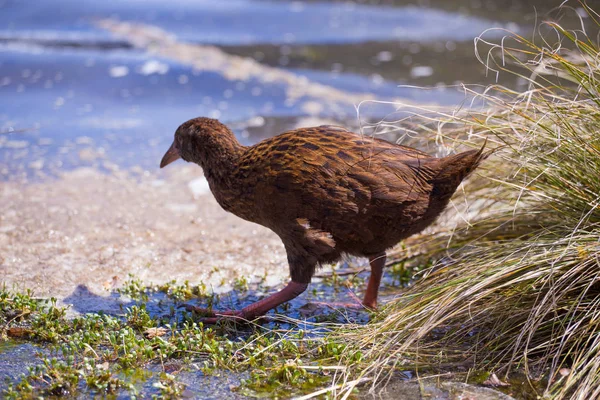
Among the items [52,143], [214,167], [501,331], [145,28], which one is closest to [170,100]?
[52,143]

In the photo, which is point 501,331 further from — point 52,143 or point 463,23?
point 463,23

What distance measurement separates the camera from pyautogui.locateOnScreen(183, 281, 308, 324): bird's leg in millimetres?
4016

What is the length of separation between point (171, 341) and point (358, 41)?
8353 millimetres

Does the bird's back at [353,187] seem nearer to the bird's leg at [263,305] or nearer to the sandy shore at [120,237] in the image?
the bird's leg at [263,305]

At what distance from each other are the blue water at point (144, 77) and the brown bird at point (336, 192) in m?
1.69

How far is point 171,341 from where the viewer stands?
3660mm

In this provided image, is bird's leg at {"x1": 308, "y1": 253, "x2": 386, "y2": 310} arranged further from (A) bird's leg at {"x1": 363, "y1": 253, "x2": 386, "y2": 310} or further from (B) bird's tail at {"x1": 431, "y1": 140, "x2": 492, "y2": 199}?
(B) bird's tail at {"x1": 431, "y1": 140, "x2": 492, "y2": 199}

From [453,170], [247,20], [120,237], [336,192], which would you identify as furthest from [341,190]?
[247,20]

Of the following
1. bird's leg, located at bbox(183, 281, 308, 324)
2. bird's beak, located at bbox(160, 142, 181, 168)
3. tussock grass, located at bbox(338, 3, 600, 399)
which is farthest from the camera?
bird's beak, located at bbox(160, 142, 181, 168)

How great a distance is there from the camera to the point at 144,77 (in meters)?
9.24

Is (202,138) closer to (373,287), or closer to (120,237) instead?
(120,237)

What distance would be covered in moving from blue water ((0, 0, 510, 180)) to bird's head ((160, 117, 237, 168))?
1186 millimetres

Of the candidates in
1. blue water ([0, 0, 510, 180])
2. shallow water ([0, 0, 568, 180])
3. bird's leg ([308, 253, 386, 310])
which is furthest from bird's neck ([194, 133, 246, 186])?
shallow water ([0, 0, 568, 180])

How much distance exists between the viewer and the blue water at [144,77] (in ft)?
23.5
